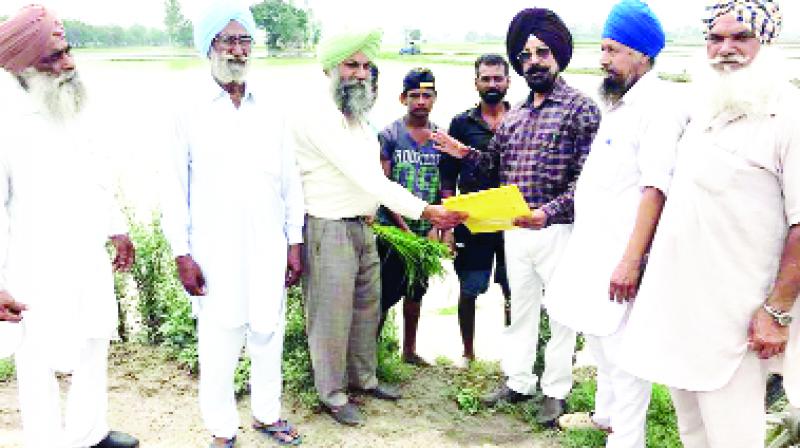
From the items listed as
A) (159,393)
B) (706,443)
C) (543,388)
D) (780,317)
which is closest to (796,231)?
(780,317)

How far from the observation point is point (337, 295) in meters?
4.12

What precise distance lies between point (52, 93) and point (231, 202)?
0.95m

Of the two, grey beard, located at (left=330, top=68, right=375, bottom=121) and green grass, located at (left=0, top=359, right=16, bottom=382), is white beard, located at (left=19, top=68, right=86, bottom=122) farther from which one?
green grass, located at (left=0, top=359, right=16, bottom=382)

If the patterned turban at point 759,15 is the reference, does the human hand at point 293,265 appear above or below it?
below

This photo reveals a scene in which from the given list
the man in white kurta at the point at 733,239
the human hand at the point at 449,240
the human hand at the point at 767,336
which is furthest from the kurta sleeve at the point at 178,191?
the human hand at the point at 767,336

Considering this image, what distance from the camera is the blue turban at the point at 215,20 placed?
3600 millimetres

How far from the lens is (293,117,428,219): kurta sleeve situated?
394 centimetres

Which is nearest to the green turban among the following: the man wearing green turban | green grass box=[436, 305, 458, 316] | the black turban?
the man wearing green turban

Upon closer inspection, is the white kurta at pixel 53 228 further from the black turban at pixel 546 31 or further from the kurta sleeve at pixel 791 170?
the kurta sleeve at pixel 791 170

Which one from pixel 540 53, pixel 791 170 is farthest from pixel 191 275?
pixel 791 170

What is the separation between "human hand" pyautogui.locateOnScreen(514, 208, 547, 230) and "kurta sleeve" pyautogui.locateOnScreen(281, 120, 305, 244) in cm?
115

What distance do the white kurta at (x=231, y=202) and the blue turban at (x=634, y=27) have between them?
1.68 m

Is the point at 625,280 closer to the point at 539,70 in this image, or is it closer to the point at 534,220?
the point at 534,220

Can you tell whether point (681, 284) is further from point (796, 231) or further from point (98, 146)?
point (98, 146)
